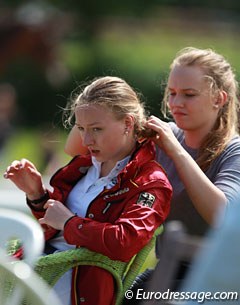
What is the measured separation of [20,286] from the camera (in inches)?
108

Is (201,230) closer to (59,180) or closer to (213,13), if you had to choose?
(59,180)

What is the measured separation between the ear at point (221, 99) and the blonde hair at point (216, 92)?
13 millimetres

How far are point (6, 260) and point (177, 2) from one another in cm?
3723

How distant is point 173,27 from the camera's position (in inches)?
1486

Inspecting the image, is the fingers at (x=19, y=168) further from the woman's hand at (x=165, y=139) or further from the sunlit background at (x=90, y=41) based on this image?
the sunlit background at (x=90, y=41)

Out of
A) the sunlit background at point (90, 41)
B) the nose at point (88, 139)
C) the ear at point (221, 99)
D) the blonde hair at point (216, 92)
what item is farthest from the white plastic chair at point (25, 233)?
the sunlit background at point (90, 41)

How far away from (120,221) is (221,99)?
2.53 ft

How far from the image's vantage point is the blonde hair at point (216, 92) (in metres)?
3.78

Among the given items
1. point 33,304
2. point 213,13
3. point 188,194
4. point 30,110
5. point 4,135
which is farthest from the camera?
point 213,13

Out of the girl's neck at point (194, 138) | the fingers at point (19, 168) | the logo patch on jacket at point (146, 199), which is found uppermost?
the girl's neck at point (194, 138)

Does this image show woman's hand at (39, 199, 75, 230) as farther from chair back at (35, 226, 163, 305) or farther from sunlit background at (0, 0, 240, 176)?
sunlit background at (0, 0, 240, 176)

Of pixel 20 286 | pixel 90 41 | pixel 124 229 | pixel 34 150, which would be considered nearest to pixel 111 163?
pixel 124 229

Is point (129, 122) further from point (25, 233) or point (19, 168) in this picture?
point (25, 233)

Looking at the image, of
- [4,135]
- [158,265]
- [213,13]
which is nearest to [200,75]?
[158,265]
